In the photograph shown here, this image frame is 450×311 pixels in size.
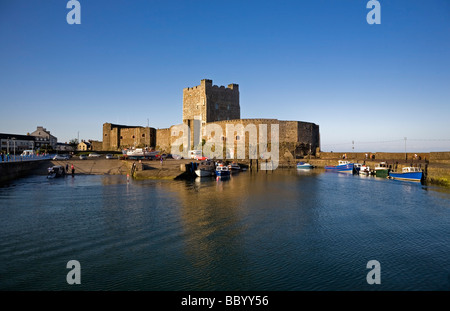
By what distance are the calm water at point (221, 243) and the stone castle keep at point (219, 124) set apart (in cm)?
3924

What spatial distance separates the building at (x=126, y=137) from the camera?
238 feet

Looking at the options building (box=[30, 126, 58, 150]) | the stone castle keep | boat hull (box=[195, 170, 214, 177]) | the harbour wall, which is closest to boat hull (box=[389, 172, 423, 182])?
boat hull (box=[195, 170, 214, 177])

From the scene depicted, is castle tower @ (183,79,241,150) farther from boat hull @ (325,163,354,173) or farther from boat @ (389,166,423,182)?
boat @ (389,166,423,182)

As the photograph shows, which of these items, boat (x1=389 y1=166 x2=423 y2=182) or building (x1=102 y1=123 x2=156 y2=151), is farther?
building (x1=102 y1=123 x2=156 y2=151)

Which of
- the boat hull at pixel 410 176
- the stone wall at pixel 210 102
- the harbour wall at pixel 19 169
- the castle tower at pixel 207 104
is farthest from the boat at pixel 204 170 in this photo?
the boat hull at pixel 410 176

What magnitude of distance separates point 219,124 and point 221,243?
1994 inches

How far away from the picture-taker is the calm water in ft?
30.1

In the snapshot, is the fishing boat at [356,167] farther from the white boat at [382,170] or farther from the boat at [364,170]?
the white boat at [382,170]

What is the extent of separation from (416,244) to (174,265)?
33.8 ft

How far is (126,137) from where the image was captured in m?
74.2

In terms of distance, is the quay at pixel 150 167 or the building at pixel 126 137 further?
the building at pixel 126 137
